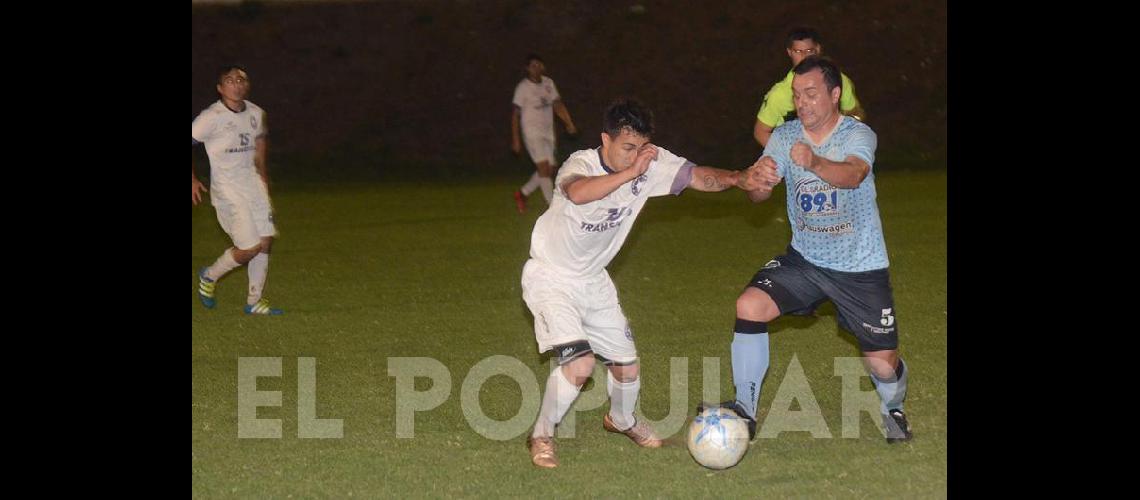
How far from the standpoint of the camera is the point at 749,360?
22.5ft

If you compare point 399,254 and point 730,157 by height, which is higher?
point 730,157

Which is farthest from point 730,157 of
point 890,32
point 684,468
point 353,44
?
point 684,468

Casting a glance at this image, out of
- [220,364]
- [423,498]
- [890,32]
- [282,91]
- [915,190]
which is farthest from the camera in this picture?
[890,32]

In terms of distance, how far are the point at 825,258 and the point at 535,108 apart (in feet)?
40.6

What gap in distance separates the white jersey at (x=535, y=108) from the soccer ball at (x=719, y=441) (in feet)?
41.8

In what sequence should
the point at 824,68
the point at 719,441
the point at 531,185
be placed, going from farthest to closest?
the point at 531,185
the point at 824,68
the point at 719,441

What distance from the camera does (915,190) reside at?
2162 cm

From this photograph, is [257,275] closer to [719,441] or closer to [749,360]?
[749,360]

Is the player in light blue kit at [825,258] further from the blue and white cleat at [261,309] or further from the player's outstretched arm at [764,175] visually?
the blue and white cleat at [261,309]

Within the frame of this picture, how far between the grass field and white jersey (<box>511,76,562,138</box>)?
148cm

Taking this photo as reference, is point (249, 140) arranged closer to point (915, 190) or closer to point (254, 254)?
point (254, 254)

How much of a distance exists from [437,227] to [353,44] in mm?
16490

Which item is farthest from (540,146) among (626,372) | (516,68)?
(516,68)
